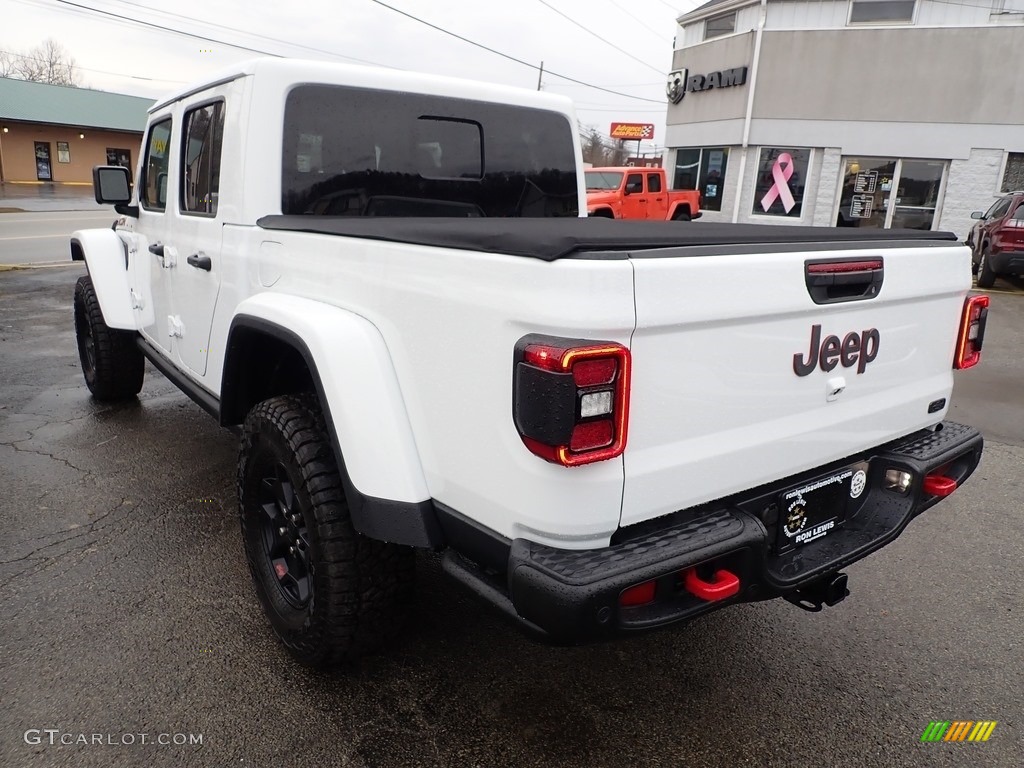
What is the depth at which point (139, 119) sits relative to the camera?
4884 cm

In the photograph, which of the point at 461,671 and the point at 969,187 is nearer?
the point at 461,671

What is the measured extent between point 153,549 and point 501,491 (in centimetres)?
229

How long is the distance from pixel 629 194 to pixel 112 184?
51.3 ft

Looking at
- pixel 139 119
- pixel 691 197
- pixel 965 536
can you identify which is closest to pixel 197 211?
pixel 965 536

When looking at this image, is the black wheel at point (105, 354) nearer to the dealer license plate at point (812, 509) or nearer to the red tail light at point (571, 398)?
the red tail light at point (571, 398)

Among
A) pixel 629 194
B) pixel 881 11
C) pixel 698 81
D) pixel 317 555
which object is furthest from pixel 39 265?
pixel 881 11

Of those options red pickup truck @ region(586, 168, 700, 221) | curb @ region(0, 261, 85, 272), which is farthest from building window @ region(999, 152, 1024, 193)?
curb @ region(0, 261, 85, 272)

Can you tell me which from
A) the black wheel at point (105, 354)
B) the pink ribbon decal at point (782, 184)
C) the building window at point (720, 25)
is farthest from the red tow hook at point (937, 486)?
the building window at point (720, 25)

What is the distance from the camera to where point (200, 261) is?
3.22m

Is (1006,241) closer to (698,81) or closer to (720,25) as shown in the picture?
(698,81)

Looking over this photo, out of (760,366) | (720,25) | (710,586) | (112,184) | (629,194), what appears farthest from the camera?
(720,25)

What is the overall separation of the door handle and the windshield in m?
16.5

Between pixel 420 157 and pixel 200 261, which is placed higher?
pixel 420 157

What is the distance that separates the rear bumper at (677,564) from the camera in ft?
5.48
